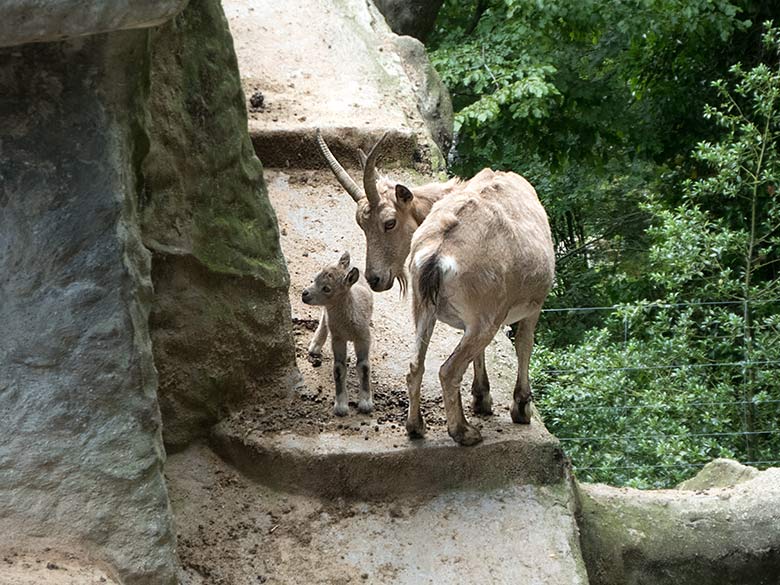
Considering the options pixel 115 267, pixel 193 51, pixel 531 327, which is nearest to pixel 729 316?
pixel 531 327

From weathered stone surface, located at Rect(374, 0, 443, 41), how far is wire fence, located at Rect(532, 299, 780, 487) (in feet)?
17.0

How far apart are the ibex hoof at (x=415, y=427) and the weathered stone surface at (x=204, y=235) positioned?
36.8 inches

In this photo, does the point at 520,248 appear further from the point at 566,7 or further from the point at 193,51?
the point at 566,7

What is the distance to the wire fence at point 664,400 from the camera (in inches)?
320

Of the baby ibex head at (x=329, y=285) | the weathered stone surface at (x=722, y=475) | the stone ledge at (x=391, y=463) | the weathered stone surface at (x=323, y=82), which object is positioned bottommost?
the weathered stone surface at (x=722, y=475)

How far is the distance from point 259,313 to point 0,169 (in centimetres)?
213

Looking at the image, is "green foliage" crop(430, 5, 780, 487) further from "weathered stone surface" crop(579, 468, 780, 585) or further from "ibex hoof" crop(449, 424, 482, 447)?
"ibex hoof" crop(449, 424, 482, 447)

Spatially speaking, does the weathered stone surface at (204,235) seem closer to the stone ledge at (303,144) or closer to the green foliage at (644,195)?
the stone ledge at (303,144)

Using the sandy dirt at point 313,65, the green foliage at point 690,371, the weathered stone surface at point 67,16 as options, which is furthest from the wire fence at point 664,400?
the weathered stone surface at point 67,16

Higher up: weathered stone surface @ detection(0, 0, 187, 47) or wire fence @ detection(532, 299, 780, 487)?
weathered stone surface @ detection(0, 0, 187, 47)

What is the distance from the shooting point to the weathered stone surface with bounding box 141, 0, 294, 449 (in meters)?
5.26

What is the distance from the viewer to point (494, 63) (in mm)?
11547

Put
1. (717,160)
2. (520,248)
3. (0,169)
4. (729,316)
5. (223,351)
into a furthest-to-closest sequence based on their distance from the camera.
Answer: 1. (717,160)
2. (729,316)
3. (223,351)
4. (520,248)
5. (0,169)

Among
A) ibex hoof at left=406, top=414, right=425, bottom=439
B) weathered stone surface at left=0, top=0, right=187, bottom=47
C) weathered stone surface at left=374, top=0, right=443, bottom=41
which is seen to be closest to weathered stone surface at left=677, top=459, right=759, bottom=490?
ibex hoof at left=406, top=414, right=425, bottom=439
